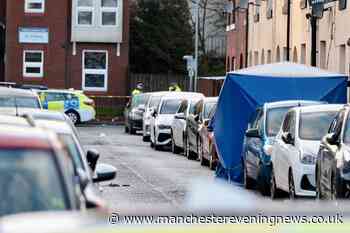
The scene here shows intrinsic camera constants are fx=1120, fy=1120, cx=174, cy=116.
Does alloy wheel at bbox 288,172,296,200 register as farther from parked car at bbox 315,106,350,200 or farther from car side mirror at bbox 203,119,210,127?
car side mirror at bbox 203,119,210,127

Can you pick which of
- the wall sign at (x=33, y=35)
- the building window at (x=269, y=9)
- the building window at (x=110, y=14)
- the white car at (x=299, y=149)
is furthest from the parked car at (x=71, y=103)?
the white car at (x=299, y=149)

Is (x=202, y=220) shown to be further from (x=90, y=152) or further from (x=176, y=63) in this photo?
(x=176, y=63)

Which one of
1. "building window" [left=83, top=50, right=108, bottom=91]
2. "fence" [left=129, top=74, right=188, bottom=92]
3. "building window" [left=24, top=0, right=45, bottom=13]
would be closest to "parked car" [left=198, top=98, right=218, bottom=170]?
"building window" [left=83, top=50, right=108, bottom=91]

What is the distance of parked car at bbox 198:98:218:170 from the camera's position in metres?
23.8

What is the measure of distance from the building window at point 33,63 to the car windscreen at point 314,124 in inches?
1549

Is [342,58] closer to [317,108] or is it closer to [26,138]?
[317,108]

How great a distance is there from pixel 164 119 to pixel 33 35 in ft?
79.0

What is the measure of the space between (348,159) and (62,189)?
24.5ft

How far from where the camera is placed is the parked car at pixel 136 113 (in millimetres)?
41969

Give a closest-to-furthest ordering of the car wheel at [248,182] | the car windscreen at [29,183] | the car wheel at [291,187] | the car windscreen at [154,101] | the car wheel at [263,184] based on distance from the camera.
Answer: the car windscreen at [29,183] → the car wheel at [291,187] → the car wheel at [263,184] → the car wheel at [248,182] → the car windscreen at [154,101]

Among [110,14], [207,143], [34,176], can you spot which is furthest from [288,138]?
[110,14]

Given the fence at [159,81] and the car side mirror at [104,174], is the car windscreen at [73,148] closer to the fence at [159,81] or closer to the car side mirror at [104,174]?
the car side mirror at [104,174]

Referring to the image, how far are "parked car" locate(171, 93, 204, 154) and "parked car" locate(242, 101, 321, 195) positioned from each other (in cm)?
909

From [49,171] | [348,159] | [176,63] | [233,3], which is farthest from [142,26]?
[49,171]
